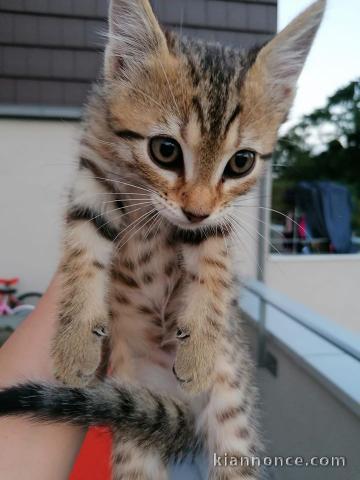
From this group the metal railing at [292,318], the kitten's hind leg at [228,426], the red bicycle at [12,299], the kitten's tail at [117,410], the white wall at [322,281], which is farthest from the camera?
the white wall at [322,281]

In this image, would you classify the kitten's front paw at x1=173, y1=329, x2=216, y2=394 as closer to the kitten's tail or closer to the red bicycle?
the kitten's tail

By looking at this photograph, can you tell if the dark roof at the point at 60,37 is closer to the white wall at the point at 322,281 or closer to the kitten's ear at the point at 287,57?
the white wall at the point at 322,281

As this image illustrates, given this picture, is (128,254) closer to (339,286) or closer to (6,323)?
(6,323)

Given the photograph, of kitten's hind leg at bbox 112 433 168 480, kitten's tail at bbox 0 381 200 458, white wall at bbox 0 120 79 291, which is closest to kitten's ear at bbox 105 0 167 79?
kitten's tail at bbox 0 381 200 458

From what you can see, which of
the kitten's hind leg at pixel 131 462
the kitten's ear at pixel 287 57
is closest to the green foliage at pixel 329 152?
the kitten's ear at pixel 287 57

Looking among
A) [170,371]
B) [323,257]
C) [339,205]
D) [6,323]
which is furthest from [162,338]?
[323,257]

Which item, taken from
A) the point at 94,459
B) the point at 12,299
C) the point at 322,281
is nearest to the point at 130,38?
the point at 94,459

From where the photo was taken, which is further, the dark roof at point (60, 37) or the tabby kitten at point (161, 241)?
the dark roof at point (60, 37)
